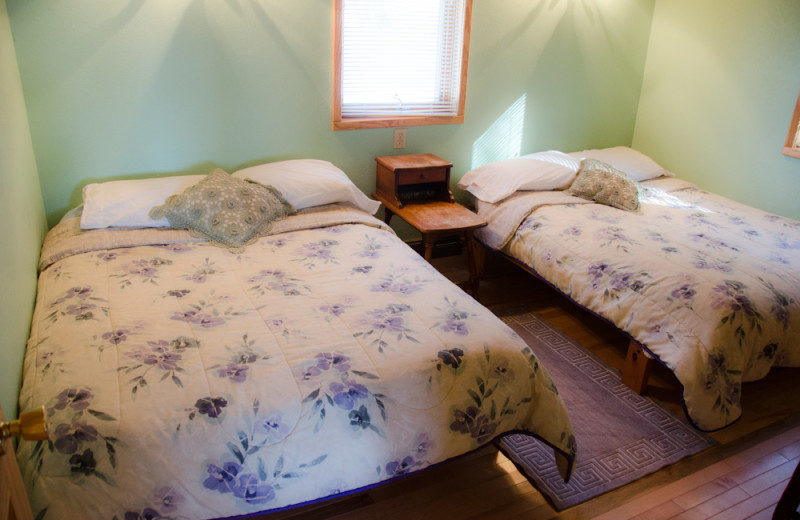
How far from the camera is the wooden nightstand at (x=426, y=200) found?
2830mm

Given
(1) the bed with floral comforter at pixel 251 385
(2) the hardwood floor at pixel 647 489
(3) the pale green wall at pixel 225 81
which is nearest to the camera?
(1) the bed with floral comforter at pixel 251 385

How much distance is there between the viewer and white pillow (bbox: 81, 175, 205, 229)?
232 centimetres

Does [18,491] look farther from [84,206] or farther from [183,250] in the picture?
[84,206]

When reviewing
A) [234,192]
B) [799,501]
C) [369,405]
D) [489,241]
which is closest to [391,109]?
[489,241]

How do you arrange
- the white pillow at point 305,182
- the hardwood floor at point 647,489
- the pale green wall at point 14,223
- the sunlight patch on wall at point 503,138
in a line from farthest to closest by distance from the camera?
the sunlight patch on wall at point 503,138 < the white pillow at point 305,182 < the hardwood floor at point 647,489 < the pale green wall at point 14,223

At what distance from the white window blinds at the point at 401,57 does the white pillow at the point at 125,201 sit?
1.09m

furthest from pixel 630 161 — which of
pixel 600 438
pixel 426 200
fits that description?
pixel 600 438

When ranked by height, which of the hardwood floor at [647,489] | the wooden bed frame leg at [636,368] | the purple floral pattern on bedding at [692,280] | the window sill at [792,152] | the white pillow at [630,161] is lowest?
the hardwood floor at [647,489]

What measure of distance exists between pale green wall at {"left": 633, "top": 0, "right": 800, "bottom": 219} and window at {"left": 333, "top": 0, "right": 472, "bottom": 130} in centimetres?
149

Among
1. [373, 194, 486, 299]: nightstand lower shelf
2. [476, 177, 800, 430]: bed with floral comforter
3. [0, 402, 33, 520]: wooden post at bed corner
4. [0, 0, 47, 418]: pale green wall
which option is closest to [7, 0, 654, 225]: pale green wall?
[0, 0, 47, 418]: pale green wall

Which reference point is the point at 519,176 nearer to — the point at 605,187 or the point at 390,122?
the point at 605,187

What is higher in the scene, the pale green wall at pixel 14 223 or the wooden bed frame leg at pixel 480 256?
the pale green wall at pixel 14 223

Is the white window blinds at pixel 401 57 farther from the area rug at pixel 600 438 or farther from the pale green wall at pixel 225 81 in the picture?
the area rug at pixel 600 438

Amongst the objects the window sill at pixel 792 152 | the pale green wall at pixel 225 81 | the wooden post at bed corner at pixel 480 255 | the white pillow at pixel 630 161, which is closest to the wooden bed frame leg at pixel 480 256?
the wooden post at bed corner at pixel 480 255
